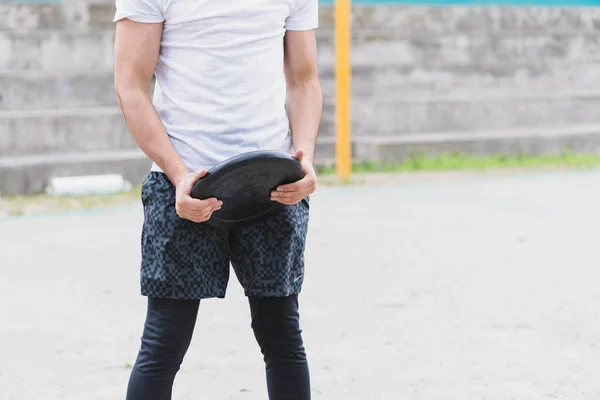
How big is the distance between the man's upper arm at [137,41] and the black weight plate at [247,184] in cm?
Result: 30

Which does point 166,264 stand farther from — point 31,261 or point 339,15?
point 339,15

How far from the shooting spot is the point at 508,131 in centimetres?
1159

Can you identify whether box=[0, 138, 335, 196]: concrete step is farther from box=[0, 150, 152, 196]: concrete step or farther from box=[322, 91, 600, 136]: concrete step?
box=[322, 91, 600, 136]: concrete step

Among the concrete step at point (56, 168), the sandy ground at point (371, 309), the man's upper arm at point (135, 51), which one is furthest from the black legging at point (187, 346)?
the concrete step at point (56, 168)

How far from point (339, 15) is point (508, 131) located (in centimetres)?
335

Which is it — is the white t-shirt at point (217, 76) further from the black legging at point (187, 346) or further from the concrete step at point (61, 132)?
the concrete step at point (61, 132)

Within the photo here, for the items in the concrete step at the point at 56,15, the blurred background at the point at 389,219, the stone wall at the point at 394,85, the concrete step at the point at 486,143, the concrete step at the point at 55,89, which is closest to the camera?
the blurred background at the point at 389,219

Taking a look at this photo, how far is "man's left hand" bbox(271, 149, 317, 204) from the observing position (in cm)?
245

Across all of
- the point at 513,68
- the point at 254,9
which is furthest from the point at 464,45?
the point at 254,9

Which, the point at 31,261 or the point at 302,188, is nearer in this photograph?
the point at 302,188

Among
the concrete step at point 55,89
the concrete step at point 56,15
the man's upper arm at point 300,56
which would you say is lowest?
the concrete step at point 55,89

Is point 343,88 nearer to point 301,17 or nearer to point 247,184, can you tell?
point 301,17

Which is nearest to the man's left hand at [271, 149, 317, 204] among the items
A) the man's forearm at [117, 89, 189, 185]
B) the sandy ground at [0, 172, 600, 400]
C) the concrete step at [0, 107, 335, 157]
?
the man's forearm at [117, 89, 189, 185]

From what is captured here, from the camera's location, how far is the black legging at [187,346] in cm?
250
